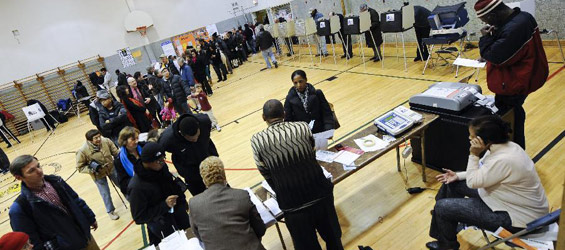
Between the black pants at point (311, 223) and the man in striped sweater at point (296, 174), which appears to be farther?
the black pants at point (311, 223)

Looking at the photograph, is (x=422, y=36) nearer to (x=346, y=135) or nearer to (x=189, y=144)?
(x=346, y=135)

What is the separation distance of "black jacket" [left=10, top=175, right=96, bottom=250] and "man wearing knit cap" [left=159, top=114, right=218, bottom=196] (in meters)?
0.92

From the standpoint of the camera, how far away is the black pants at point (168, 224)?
9.21 feet

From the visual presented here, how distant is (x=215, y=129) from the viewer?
707 centimetres

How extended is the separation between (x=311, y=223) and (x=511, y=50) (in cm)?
236

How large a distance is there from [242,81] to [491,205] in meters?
9.55

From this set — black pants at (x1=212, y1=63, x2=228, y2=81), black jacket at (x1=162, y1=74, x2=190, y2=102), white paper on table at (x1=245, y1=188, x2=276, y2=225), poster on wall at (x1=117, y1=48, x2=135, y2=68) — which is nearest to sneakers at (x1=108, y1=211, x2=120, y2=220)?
black jacket at (x1=162, y1=74, x2=190, y2=102)

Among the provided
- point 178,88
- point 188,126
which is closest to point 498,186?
point 188,126

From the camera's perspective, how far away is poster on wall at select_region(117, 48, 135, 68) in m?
14.8

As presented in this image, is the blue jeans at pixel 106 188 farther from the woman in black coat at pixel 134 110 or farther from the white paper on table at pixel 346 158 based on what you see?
the white paper on table at pixel 346 158

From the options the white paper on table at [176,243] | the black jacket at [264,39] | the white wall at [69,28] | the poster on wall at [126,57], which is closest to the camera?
the white paper on table at [176,243]

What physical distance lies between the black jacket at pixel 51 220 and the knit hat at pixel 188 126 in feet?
3.65

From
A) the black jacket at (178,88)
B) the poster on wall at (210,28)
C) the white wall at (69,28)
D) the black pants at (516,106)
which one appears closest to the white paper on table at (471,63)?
the black pants at (516,106)

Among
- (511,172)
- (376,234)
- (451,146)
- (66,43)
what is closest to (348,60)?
(451,146)
